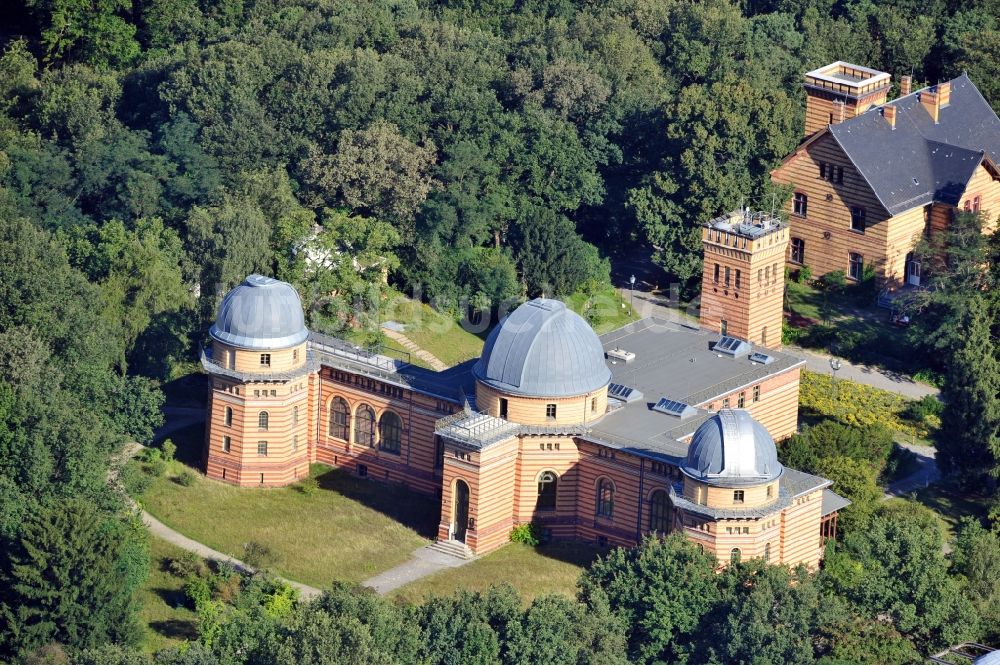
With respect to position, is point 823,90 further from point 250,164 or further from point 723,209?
point 250,164

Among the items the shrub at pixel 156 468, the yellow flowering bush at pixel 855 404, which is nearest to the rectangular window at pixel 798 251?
the yellow flowering bush at pixel 855 404

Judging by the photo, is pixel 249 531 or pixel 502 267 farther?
pixel 502 267

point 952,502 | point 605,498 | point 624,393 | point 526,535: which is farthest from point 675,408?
point 952,502

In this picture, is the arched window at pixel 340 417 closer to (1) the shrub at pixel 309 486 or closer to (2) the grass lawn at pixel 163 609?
(1) the shrub at pixel 309 486

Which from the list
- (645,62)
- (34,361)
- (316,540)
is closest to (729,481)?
(316,540)

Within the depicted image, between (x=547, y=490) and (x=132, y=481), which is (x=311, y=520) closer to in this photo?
(x=132, y=481)
